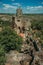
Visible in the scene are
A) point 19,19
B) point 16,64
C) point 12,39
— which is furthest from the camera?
point 19,19

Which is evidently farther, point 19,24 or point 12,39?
point 19,24

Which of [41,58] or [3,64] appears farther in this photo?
[3,64]

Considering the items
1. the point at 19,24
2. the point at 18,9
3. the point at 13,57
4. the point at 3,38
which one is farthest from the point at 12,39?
the point at 18,9

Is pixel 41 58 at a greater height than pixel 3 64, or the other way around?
pixel 41 58

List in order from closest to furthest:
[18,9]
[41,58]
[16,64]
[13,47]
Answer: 1. [41,58]
2. [16,64]
3. [13,47]
4. [18,9]

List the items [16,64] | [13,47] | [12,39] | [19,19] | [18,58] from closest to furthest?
[16,64]
[18,58]
[13,47]
[12,39]
[19,19]

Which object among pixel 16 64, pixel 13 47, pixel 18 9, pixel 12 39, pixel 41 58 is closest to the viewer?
pixel 41 58

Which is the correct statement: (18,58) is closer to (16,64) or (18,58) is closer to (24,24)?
(16,64)

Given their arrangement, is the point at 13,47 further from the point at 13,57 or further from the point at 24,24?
the point at 24,24

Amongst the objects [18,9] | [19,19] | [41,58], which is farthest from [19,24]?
[41,58]
